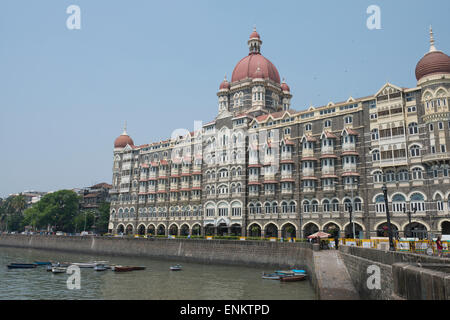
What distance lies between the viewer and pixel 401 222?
48375 millimetres

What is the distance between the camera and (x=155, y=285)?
34688 mm

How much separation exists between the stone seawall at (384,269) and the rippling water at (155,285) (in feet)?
17.3

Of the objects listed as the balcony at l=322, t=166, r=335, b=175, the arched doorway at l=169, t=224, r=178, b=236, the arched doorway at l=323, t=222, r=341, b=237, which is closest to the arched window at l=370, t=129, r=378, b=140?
the balcony at l=322, t=166, r=335, b=175

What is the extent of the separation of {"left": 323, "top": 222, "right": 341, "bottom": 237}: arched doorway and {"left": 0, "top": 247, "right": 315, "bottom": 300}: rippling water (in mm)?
14116

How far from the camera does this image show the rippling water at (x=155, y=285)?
97.8 feet

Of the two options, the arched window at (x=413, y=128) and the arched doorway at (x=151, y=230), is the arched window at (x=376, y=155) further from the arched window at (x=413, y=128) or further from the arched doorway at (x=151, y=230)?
the arched doorway at (x=151, y=230)

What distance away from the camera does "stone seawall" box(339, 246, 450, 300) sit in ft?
40.6

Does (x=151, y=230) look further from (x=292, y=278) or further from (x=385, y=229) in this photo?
(x=292, y=278)

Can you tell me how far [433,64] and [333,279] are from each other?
3600 centimetres

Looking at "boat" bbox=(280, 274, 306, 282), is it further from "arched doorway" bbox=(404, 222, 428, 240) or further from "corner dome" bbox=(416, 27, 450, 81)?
"corner dome" bbox=(416, 27, 450, 81)

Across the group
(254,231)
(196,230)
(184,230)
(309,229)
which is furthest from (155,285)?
(184,230)

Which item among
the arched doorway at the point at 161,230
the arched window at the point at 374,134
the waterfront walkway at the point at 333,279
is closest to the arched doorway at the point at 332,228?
the arched window at the point at 374,134
